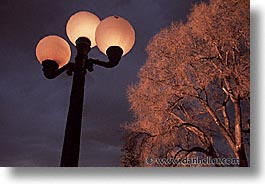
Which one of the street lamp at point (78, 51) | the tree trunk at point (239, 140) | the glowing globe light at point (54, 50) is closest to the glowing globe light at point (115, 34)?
the street lamp at point (78, 51)

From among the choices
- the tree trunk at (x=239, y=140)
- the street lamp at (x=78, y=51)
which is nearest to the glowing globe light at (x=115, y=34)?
the street lamp at (x=78, y=51)

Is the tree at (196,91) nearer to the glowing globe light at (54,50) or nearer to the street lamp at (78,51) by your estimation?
the street lamp at (78,51)

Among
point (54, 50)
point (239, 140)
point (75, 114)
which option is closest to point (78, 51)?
point (54, 50)

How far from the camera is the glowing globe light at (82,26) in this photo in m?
Result: 1.81

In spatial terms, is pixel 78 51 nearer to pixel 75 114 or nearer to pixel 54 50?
pixel 54 50

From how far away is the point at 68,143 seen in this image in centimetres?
184

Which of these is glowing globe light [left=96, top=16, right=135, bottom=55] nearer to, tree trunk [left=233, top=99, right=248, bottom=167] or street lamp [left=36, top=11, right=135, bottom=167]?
street lamp [left=36, top=11, right=135, bottom=167]

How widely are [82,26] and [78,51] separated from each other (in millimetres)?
89

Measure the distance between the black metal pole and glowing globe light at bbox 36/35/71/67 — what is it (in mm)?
46

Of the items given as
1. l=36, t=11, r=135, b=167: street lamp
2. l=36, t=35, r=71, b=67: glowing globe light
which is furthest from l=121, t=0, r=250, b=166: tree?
l=36, t=35, r=71, b=67: glowing globe light

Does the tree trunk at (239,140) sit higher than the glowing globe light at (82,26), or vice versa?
→ the glowing globe light at (82,26)

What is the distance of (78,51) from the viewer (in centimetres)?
183

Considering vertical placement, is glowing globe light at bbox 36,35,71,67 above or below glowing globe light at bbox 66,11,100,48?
below

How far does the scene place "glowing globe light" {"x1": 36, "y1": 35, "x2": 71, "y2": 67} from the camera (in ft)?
5.90
